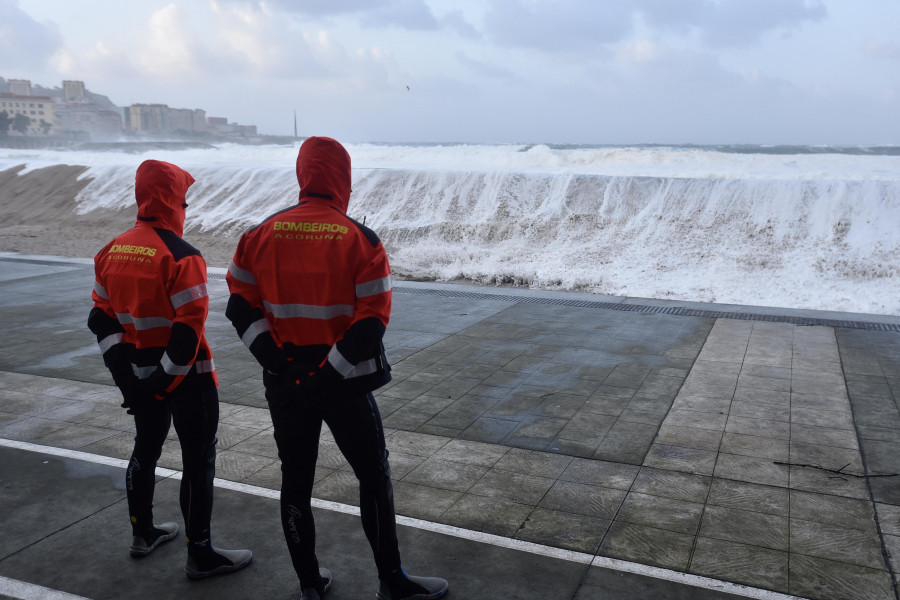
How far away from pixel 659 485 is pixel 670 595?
3.85 feet

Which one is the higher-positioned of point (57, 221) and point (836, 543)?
point (836, 543)

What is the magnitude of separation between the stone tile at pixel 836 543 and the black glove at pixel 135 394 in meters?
2.99

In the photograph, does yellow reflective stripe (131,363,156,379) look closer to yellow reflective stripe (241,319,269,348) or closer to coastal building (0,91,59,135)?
yellow reflective stripe (241,319,269,348)

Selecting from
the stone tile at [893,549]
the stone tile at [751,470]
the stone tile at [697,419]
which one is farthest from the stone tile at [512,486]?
the stone tile at [893,549]

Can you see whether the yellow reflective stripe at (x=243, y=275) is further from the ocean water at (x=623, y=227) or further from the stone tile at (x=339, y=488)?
the ocean water at (x=623, y=227)

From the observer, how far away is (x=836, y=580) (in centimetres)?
313

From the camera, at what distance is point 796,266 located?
15289 millimetres

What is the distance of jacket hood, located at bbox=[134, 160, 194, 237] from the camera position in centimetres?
313

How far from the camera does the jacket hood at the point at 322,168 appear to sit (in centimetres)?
277

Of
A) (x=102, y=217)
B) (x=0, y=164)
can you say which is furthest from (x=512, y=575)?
(x=0, y=164)

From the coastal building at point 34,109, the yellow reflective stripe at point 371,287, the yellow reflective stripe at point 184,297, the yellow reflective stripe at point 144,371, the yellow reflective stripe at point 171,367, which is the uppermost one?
the coastal building at point 34,109

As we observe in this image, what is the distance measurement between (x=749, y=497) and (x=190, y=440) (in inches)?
115

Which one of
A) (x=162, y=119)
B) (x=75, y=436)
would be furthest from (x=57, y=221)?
(x=162, y=119)

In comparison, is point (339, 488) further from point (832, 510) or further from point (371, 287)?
point (832, 510)
